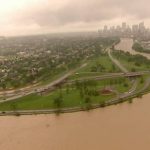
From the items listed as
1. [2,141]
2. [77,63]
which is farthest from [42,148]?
[77,63]

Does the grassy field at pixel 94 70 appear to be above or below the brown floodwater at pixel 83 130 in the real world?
below

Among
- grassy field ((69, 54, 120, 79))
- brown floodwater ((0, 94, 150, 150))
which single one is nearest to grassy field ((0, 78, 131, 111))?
brown floodwater ((0, 94, 150, 150))

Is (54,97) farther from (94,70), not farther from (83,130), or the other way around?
(94,70)

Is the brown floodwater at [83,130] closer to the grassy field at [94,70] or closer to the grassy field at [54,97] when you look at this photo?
the grassy field at [54,97]

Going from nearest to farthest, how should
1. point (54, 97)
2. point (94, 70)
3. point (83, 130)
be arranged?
1. point (83, 130)
2. point (54, 97)
3. point (94, 70)

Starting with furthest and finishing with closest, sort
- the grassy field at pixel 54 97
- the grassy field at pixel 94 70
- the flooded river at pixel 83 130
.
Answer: the grassy field at pixel 94 70 → the grassy field at pixel 54 97 → the flooded river at pixel 83 130

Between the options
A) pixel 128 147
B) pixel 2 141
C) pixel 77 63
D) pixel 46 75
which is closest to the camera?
pixel 128 147

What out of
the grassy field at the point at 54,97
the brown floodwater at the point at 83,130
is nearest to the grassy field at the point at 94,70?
the grassy field at the point at 54,97

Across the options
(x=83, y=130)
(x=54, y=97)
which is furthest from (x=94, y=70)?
(x=83, y=130)

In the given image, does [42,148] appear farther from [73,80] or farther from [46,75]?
[46,75]
